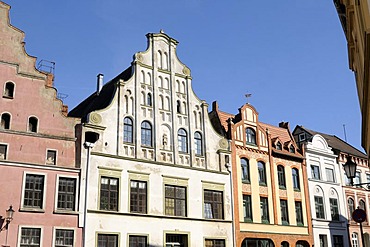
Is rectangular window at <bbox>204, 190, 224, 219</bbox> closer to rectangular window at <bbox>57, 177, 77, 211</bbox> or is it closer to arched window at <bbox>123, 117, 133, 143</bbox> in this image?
arched window at <bbox>123, 117, 133, 143</bbox>

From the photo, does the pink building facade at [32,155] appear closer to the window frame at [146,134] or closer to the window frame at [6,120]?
the window frame at [6,120]

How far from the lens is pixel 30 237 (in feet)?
85.4

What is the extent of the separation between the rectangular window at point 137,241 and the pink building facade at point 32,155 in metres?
3.65

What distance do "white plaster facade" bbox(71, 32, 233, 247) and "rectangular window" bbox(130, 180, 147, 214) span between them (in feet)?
1.01

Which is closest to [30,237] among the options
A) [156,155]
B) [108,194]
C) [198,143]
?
[108,194]

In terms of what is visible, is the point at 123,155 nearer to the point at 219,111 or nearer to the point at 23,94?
the point at 23,94

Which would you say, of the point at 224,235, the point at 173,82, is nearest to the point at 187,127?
the point at 173,82

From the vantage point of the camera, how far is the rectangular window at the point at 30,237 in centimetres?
2575

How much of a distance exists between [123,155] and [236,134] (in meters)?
11.4

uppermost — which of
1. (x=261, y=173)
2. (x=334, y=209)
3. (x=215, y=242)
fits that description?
(x=261, y=173)

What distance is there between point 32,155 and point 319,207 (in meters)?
27.5

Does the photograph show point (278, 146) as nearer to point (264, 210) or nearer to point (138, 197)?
point (264, 210)

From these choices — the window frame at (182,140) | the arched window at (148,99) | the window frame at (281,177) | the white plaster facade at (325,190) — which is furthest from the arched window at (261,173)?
the arched window at (148,99)

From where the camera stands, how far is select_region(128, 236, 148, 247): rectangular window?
29.5 m
